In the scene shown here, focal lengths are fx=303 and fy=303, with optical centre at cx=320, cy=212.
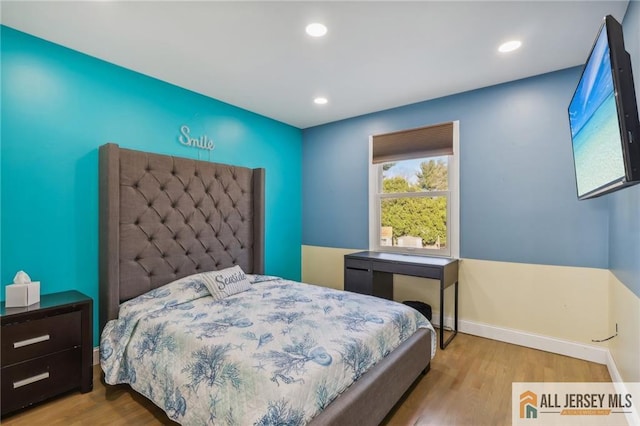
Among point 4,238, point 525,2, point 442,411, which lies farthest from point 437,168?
point 4,238

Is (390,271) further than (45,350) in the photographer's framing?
Yes

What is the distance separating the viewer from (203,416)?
4.63 feet

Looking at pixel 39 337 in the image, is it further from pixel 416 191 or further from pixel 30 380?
pixel 416 191

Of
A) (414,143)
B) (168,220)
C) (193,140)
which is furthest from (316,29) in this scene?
(168,220)

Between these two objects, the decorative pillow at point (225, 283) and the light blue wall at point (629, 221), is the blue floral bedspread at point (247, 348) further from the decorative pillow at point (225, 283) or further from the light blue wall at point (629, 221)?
the light blue wall at point (629, 221)

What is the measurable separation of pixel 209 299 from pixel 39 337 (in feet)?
3.31

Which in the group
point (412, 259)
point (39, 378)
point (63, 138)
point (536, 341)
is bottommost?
point (536, 341)

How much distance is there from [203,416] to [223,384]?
19 cm

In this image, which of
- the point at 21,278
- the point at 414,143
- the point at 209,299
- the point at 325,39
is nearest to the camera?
the point at 21,278

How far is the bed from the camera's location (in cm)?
148

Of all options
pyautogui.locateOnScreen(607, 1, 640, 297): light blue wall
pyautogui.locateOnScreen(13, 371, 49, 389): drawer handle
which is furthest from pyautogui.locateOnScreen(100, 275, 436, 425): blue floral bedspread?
pyautogui.locateOnScreen(607, 1, 640, 297): light blue wall

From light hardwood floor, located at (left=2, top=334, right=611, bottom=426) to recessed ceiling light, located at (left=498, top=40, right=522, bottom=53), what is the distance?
8.04ft
